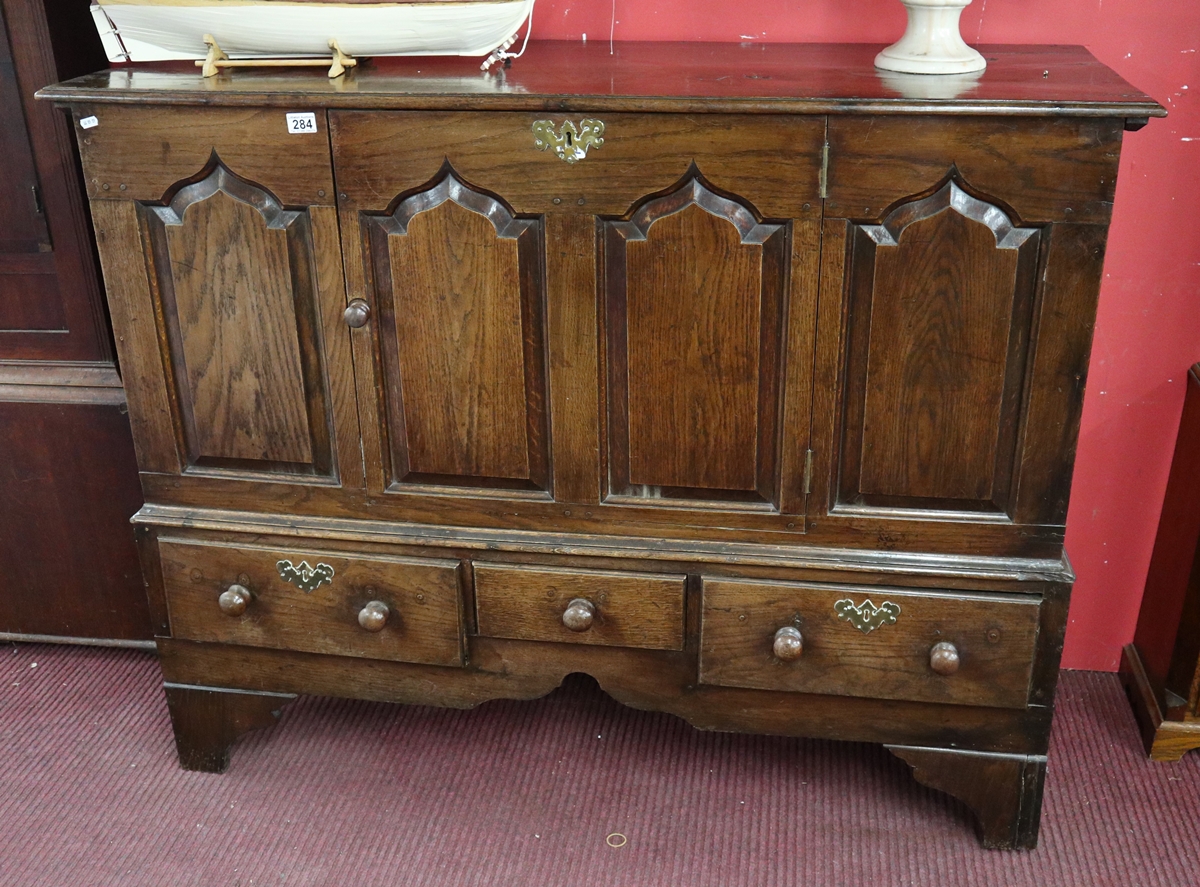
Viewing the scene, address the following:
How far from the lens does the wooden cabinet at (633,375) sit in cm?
160

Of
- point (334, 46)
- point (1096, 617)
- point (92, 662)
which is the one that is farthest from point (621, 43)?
point (92, 662)

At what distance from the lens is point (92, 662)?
8.18 ft

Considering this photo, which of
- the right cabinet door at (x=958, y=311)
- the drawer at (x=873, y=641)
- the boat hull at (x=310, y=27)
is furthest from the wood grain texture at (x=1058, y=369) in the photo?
the boat hull at (x=310, y=27)

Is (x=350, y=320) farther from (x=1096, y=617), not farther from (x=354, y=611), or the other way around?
(x=1096, y=617)

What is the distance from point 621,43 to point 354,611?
1.10m

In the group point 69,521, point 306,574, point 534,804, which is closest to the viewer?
point 306,574

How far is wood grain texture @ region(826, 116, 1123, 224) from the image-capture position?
5.01 ft

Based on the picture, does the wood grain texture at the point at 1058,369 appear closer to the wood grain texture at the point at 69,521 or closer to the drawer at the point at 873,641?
the drawer at the point at 873,641

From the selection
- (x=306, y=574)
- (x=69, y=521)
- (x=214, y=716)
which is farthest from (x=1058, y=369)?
(x=69, y=521)

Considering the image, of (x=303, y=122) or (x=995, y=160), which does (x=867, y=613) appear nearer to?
(x=995, y=160)

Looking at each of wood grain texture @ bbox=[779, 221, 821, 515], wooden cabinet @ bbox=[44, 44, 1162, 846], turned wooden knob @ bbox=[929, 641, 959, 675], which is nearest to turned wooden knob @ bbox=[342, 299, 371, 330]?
wooden cabinet @ bbox=[44, 44, 1162, 846]

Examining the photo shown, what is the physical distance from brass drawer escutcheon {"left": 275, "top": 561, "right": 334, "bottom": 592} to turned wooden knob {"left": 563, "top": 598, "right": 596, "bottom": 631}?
41 cm

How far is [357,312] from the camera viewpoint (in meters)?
1.77

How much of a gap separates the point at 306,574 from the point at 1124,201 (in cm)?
156
